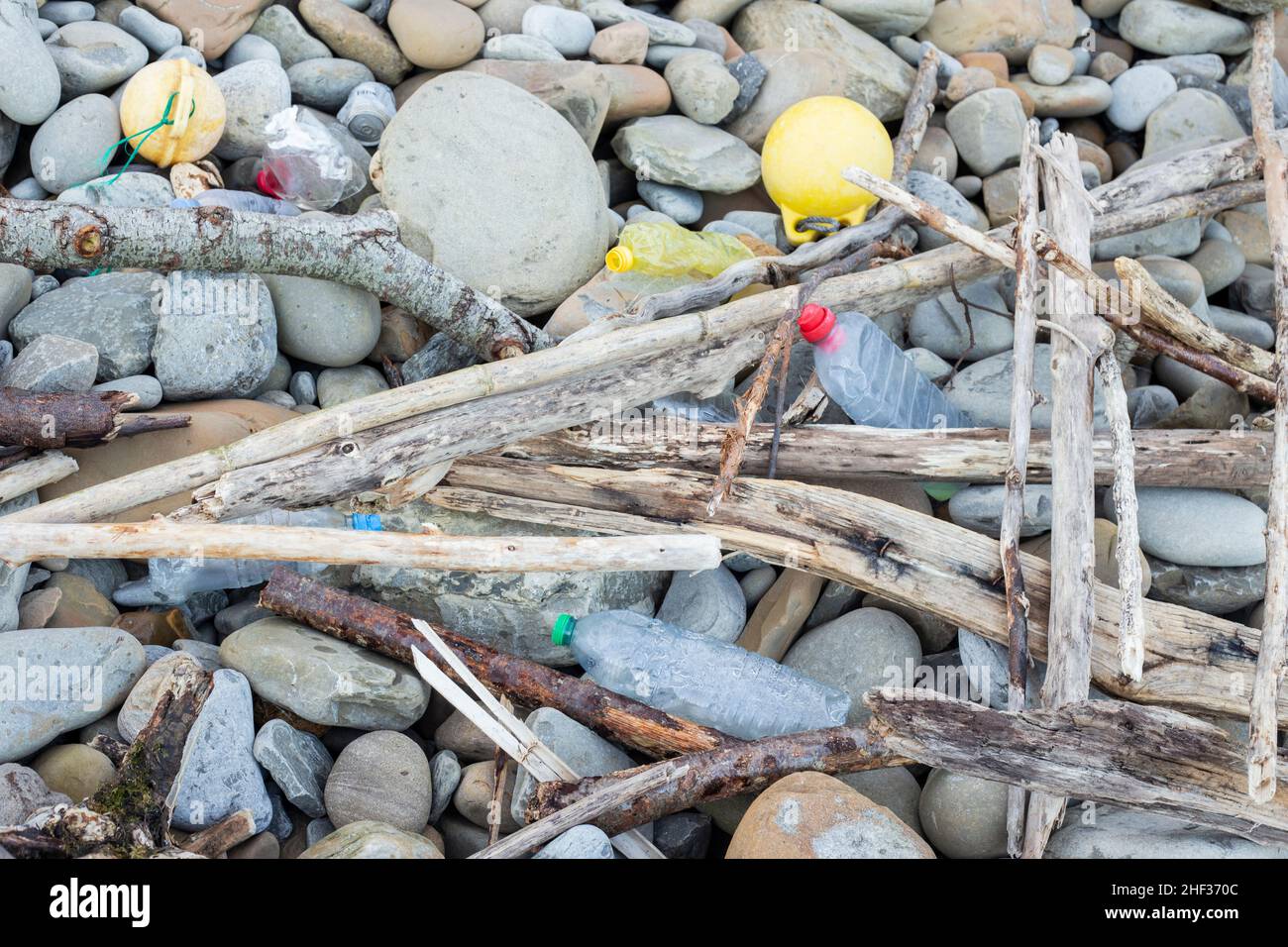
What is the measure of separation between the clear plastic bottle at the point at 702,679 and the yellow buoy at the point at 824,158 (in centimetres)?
212

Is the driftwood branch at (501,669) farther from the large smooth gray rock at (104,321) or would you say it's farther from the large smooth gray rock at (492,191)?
the large smooth gray rock at (492,191)

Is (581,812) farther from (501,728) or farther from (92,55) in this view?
(92,55)

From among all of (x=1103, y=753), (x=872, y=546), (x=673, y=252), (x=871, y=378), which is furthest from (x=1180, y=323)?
(x=673, y=252)

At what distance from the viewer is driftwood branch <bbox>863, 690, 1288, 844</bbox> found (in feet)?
9.39

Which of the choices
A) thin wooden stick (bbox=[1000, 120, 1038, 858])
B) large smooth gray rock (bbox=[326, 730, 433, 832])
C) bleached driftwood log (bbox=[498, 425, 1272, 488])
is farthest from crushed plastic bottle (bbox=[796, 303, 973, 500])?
large smooth gray rock (bbox=[326, 730, 433, 832])

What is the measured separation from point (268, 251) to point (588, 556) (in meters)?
1.88

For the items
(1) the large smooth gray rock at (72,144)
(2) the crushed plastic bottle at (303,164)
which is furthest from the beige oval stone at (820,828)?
(1) the large smooth gray rock at (72,144)

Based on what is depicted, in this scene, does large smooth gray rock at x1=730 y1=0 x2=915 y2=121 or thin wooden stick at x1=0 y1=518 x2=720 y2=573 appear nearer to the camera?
thin wooden stick at x1=0 y1=518 x2=720 y2=573

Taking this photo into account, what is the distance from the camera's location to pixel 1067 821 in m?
3.26

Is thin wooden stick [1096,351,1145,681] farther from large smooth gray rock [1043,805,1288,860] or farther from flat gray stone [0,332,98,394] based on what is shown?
flat gray stone [0,332,98,394]

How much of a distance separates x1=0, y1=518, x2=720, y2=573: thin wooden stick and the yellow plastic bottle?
71.0 inches

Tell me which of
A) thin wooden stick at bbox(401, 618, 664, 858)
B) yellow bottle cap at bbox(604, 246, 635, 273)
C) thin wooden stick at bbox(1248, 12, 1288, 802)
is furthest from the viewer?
yellow bottle cap at bbox(604, 246, 635, 273)

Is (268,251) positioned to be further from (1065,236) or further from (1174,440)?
(1174,440)

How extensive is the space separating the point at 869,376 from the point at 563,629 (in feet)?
4.80
